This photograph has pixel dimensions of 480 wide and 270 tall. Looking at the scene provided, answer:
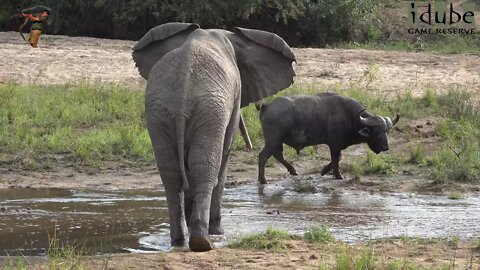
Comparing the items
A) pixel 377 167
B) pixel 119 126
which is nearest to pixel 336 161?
pixel 377 167

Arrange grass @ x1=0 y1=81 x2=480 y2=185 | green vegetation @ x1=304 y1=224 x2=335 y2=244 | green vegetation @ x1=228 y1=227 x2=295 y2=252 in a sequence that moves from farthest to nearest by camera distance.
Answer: grass @ x1=0 y1=81 x2=480 y2=185
green vegetation @ x1=304 y1=224 x2=335 y2=244
green vegetation @ x1=228 y1=227 x2=295 y2=252

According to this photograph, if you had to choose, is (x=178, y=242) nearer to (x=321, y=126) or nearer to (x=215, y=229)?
(x=215, y=229)

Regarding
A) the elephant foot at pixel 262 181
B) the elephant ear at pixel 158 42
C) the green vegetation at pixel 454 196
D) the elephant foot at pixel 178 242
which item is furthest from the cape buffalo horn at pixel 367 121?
the elephant foot at pixel 178 242

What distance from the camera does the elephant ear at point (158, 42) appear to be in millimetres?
9273

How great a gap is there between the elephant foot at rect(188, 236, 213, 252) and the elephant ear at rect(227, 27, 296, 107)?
2041 millimetres

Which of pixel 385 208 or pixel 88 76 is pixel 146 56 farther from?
pixel 88 76

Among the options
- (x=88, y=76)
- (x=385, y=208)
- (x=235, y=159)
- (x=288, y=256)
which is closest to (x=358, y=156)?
(x=235, y=159)

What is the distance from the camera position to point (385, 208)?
11578mm

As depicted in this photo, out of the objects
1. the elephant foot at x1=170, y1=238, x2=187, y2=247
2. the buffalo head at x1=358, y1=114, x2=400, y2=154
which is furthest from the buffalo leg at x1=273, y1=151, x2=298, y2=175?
the elephant foot at x1=170, y1=238, x2=187, y2=247

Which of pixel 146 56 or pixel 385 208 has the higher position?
pixel 146 56

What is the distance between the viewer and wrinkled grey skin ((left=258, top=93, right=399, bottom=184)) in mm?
13562

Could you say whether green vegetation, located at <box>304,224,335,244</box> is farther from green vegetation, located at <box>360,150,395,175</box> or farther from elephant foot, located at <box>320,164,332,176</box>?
green vegetation, located at <box>360,150,395,175</box>

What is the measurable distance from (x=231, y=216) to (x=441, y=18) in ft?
51.6

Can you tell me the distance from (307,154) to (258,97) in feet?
16.9
